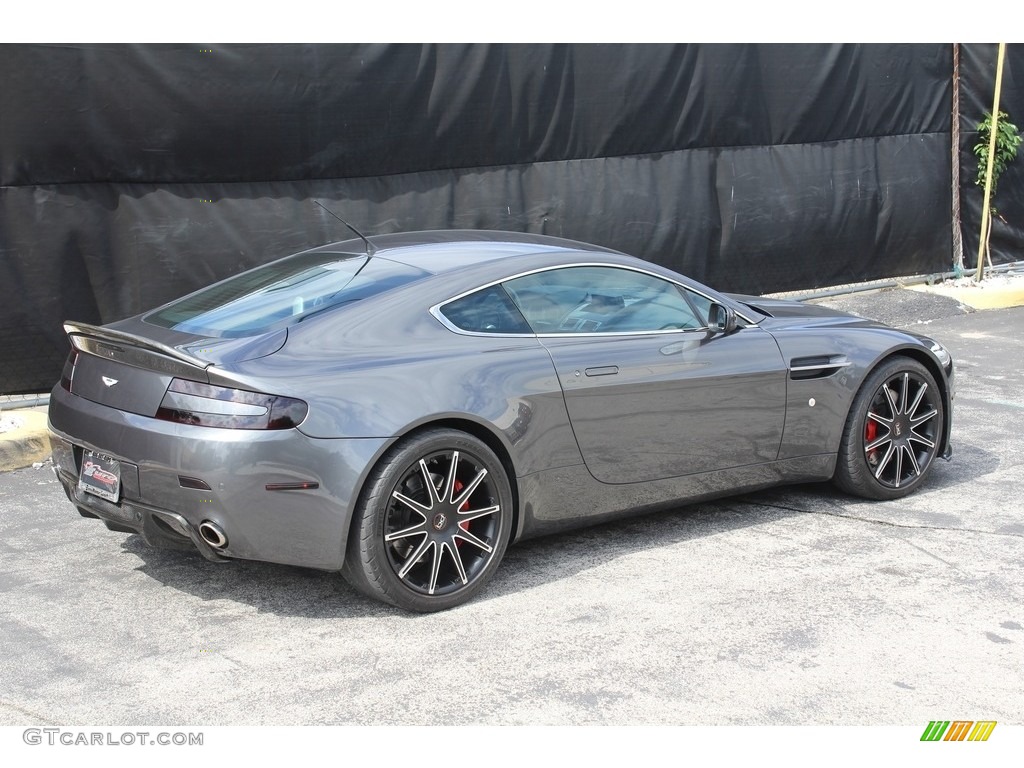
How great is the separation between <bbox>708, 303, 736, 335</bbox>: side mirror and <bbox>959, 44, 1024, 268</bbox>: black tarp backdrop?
748 centimetres

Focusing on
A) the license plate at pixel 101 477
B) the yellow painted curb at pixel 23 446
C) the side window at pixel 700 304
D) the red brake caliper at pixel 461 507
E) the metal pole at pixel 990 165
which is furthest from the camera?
the metal pole at pixel 990 165

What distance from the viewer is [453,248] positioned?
532 cm

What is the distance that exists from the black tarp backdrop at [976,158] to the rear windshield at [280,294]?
28.3 feet

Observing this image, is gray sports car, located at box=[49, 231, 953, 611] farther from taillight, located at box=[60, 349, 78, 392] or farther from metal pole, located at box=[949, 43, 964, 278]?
metal pole, located at box=[949, 43, 964, 278]

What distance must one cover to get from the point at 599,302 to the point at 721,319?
2.05 feet

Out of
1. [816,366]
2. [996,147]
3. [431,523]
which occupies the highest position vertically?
[996,147]

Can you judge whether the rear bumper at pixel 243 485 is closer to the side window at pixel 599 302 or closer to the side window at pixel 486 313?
the side window at pixel 486 313

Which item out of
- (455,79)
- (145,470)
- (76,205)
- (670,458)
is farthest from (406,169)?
(145,470)

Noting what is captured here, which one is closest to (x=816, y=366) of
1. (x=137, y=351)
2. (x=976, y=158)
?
(x=137, y=351)

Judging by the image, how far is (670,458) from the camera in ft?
17.4

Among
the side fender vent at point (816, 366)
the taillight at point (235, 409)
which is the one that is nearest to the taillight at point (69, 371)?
the taillight at point (235, 409)

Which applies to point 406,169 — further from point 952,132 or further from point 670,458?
point 952,132

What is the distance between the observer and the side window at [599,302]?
5078 mm

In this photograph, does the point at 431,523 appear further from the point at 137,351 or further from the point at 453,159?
the point at 453,159
